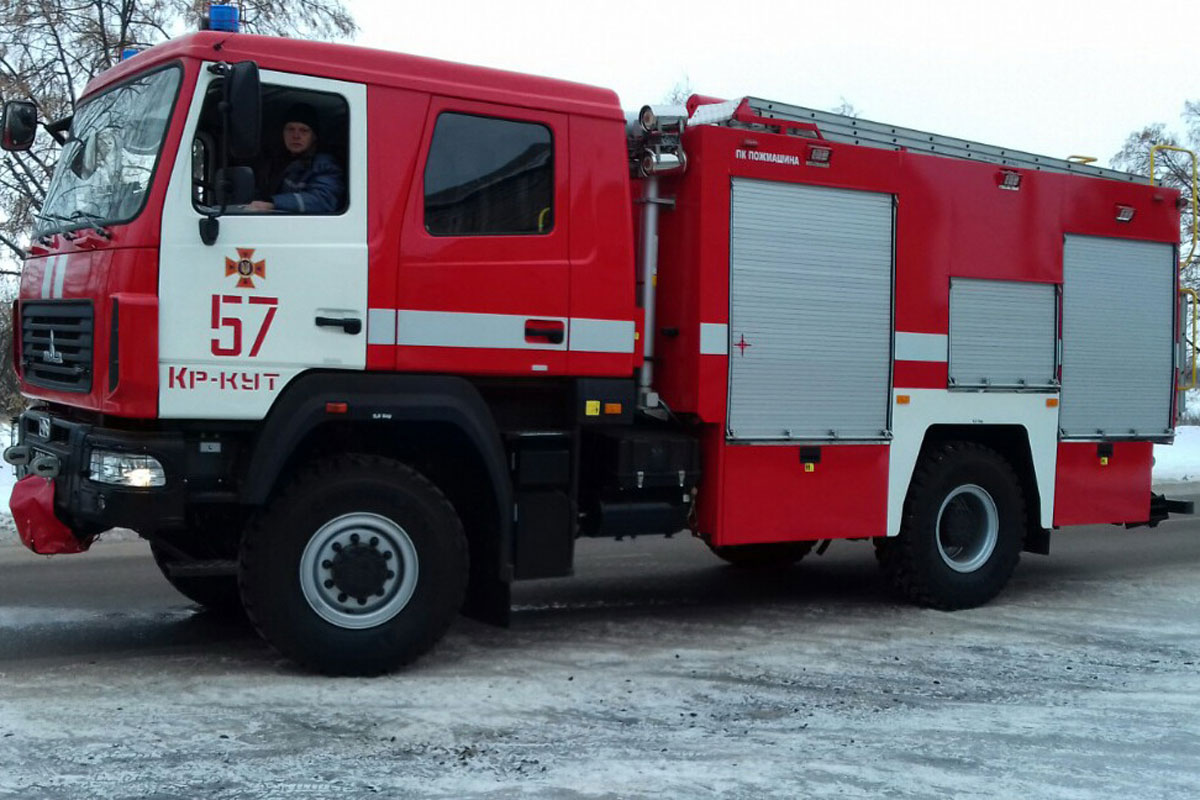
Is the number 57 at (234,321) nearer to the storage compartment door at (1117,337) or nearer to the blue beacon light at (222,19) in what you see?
the blue beacon light at (222,19)

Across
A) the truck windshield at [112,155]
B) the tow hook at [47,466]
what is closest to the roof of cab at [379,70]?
the truck windshield at [112,155]

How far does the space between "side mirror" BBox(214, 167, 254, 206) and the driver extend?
20 cm

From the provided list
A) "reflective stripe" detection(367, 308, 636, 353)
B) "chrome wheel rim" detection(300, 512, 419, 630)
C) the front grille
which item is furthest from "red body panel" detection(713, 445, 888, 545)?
the front grille

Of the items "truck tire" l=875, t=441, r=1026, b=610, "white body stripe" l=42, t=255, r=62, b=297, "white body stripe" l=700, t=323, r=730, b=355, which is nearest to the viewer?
"white body stripe" l=42, t=255, r=62, b=297

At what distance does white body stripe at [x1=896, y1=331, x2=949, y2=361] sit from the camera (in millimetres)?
7656

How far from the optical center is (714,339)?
6.93 metres

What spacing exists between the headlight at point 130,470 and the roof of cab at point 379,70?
1.84 m

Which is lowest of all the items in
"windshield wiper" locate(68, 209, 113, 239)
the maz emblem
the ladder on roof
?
the maz emblem

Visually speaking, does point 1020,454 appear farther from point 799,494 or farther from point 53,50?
point 53,50

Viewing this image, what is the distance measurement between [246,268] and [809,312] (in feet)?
11.0

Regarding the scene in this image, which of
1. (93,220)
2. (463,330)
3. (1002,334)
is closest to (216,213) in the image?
(93,220)

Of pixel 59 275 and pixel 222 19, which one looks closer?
pixel 222 19

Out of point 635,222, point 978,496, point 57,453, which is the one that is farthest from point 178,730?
point 978,496

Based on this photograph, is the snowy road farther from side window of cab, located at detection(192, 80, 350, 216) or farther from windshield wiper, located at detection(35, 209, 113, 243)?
side window of cab, located at detection(192, 80, 350, 216)
